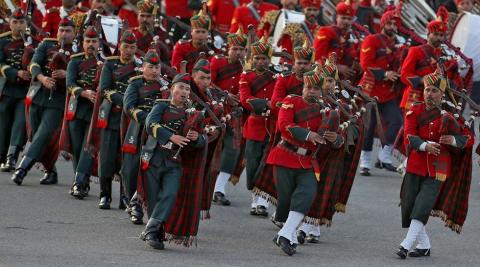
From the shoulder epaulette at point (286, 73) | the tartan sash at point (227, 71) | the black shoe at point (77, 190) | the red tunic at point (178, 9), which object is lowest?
the black shoe at point (77, 190)

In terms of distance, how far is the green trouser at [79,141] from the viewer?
1666cm

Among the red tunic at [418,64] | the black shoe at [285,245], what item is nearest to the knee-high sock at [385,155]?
the red tunic at [418,64]

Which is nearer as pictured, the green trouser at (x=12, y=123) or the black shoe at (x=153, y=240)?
the black shoe at (x=153, y=240)

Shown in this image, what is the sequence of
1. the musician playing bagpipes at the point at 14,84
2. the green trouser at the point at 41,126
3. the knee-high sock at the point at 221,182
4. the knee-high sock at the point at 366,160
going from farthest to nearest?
the knee-high sock at the point at 366,160
the musician playing bagpipes at the point at 14,84
the green trouser at the point at 41,126
the knee-high sock at the point at 221,182

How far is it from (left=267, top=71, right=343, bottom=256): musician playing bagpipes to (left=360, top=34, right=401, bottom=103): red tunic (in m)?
5.81

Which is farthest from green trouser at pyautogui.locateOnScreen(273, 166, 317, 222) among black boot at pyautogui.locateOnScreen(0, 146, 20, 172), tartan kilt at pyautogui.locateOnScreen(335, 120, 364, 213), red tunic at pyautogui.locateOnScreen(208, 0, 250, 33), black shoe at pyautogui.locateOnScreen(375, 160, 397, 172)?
red tunic at pyautogui.locateOnScreen(208, 0, 250, 33)

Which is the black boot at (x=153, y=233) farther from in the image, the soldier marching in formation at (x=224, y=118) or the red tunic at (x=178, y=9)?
the red tunic at (x=178, y=9)

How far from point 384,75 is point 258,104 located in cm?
403

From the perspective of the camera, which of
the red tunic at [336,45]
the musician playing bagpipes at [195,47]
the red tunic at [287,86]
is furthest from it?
the red tunic at [336,45]

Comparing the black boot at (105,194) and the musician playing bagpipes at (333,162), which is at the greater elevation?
the musician playing bagpipes at (333,162)

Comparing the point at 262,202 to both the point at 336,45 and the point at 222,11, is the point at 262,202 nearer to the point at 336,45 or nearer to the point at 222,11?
the point at 336,45

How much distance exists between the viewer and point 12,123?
1855 cm

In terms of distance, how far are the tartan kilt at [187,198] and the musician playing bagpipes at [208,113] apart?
0.92 ft

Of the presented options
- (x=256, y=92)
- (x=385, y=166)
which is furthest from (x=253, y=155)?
(x=385, y=166)
